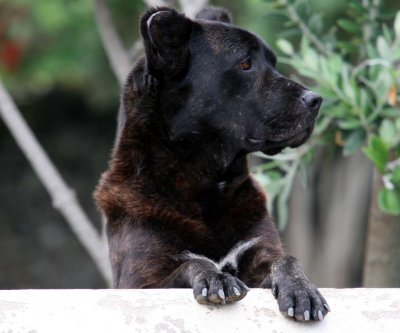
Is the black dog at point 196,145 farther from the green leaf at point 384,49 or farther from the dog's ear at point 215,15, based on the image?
the green leaf at point 384,49

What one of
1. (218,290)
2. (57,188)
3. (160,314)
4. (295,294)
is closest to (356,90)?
(295,294)

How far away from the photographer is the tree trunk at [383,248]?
197 inches

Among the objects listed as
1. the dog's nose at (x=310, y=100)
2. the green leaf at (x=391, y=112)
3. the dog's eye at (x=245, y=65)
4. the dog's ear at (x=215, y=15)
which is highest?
the dog's eye at (x=245, y=65)

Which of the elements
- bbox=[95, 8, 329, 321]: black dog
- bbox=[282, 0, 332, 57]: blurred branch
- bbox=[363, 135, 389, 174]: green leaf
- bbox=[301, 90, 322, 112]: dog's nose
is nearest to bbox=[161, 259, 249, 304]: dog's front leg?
bbox=[95, 8, 329, 321]: black dog

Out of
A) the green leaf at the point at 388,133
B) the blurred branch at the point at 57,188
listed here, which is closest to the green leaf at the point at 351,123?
the green leaf at the point at 388,133

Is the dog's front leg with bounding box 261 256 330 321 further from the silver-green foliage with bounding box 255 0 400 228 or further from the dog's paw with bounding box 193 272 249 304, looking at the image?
the silver-green foliage with bounding box 255 0 400 228

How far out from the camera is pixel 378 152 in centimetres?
431

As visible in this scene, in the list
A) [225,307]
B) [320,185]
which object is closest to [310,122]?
[225,307]

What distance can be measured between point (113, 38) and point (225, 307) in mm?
3132

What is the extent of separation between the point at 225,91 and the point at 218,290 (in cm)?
99

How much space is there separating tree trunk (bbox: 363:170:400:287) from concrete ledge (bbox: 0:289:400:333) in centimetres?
190

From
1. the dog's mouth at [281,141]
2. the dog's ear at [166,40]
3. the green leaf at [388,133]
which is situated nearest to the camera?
the dog's ear at [166,40]

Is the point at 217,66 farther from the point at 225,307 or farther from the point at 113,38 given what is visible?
the point at 113,38

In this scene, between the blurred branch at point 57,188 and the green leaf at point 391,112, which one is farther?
the blurred branch at point 57,188
